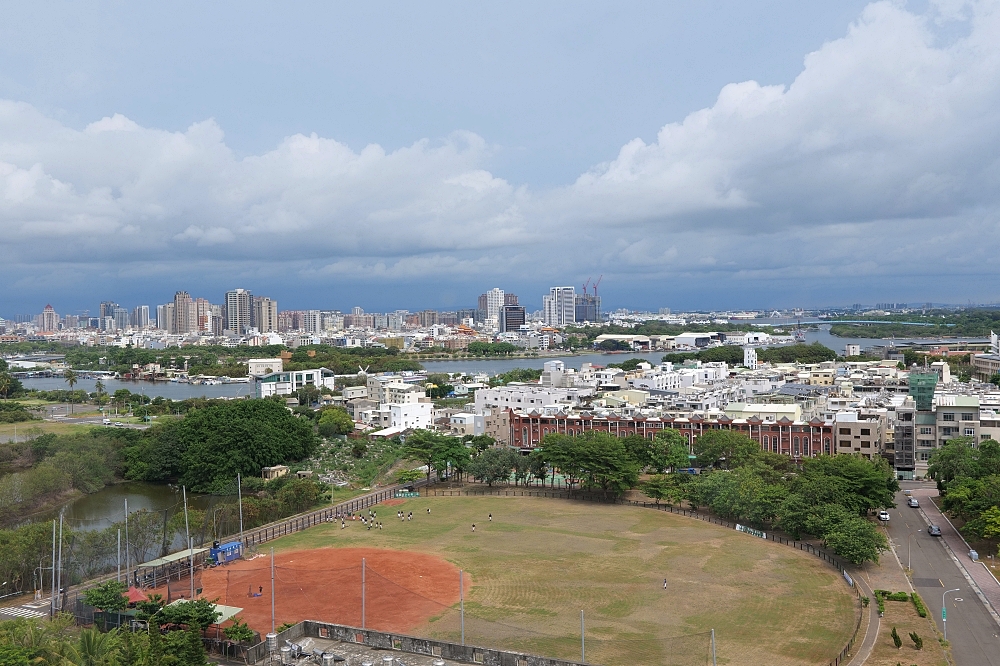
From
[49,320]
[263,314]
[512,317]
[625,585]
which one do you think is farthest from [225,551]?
[49,320]

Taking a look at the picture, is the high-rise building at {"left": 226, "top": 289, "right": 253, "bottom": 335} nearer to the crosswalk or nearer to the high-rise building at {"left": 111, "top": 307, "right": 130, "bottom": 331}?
the high-rise building at {"left": 111, "top": 307, "right": 130, "bottom": 331}

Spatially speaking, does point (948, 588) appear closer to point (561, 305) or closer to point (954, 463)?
point (954, 463)

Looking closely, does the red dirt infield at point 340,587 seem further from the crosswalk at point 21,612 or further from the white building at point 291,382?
the white building at point 291,382

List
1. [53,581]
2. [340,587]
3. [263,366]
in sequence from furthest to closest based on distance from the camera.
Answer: [263,366], [340,587], [53,581]

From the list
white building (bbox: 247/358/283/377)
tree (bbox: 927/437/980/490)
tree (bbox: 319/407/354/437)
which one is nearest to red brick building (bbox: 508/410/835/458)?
tree (bbox: 927/437/980/490)

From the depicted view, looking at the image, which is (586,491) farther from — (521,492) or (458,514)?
(458,514)

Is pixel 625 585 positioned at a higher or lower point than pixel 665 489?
lower
